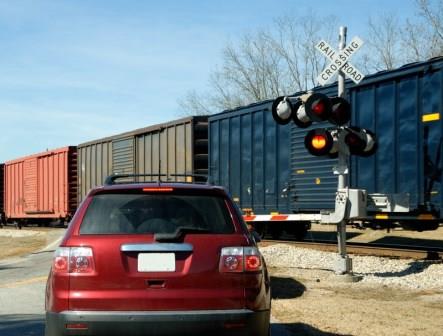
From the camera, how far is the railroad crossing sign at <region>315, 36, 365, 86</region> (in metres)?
10.7

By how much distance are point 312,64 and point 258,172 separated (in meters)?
28.9

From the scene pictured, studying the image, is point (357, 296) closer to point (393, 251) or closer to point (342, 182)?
point (342, 182)

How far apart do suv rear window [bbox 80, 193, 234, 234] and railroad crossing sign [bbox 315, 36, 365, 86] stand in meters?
6.27

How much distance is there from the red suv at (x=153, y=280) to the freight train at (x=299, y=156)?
1.48m

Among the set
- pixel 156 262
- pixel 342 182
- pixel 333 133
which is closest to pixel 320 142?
pixel 333 133

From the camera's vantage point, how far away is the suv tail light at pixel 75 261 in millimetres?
4594

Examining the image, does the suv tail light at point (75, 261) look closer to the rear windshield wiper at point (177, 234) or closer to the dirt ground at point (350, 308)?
the rear windshield wiper at point (177, 234)

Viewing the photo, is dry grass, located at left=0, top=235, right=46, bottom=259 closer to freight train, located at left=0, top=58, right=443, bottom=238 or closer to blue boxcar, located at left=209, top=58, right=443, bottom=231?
freight train, located at left=0, top=58, right=443, bottom=238

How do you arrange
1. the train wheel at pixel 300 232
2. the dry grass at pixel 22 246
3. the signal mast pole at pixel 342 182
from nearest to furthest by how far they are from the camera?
the signal mast pole at pixel 342 182 < the train wheel at pixel 300 232 < the dry grass at pixel 22 246

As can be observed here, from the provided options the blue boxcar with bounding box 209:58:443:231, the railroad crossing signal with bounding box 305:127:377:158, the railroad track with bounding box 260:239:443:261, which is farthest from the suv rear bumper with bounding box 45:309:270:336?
the railroad track with bounding box 260:239:443:261

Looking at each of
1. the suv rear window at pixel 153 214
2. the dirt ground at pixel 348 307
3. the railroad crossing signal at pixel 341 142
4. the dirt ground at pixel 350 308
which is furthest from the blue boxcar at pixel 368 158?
the suv rear window at pixel 153 214

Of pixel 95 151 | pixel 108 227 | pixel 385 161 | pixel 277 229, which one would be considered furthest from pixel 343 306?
pixel 95 151

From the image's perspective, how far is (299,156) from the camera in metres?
15.8

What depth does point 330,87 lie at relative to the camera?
14.5 metres
